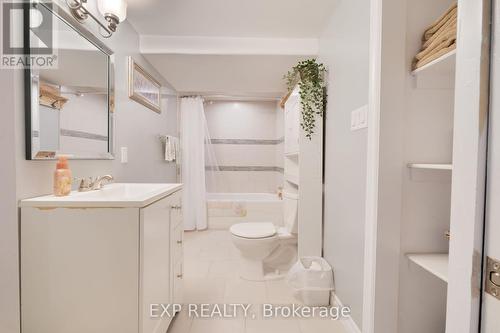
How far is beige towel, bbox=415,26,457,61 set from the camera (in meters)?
0.93

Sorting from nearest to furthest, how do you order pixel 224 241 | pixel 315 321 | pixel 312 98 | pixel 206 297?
pixel 315 321 → pixel 206 297 → pixel 312 98 → pixel 224 241

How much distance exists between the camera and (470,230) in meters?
0.52

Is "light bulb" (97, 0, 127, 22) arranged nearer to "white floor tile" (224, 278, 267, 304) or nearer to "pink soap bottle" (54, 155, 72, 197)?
"pink soap bottle" (54, 155, 72, 197)

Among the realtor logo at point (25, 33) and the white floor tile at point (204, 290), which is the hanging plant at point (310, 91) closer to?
the white floor tile at point (204, 290)

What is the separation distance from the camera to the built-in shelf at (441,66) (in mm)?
937

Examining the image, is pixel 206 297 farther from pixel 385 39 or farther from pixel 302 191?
pixel 385 39

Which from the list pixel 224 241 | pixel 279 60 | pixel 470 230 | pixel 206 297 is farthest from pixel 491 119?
pixel 224 241

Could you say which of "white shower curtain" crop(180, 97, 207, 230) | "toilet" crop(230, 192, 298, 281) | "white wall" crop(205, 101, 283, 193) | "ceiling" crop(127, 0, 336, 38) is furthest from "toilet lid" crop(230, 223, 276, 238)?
"white wall" crop(205, 101, 283, 193)

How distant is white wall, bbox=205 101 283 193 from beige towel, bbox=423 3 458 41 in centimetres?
326

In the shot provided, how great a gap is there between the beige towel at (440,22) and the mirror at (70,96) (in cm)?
171

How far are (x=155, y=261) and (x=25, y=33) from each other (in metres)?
1.16

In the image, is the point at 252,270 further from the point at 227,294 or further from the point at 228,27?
the point at 228,27

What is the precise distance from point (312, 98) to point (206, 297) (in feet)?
5.93

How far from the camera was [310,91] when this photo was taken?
6.84ft
